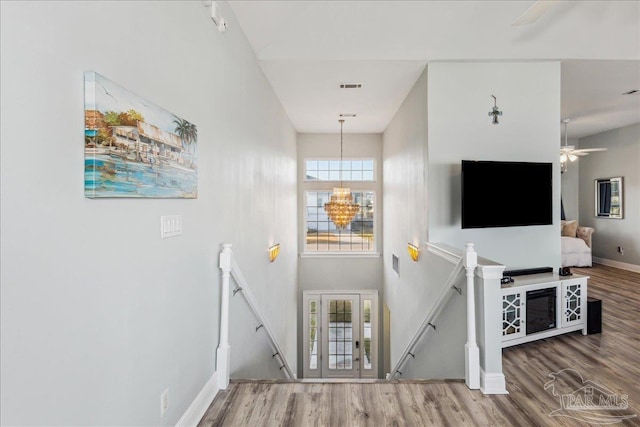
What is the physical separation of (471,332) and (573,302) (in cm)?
181

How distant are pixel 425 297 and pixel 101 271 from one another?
11.3 ft

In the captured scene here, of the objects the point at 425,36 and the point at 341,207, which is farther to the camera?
the point at 341,207

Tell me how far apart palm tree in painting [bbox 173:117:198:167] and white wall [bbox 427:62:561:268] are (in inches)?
102

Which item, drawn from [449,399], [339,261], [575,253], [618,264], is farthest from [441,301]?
[618,264]

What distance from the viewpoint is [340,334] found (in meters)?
7.56

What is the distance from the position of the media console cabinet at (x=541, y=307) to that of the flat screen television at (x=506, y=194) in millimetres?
640

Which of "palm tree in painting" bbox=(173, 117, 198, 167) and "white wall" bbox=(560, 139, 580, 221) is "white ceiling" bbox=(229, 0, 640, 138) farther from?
"white wall" bbox=(560, 139, 580, 221)

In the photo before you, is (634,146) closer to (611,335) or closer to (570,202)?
(570,202)

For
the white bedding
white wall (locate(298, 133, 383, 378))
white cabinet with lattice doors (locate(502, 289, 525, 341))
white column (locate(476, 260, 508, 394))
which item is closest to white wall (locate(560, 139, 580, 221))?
the white bedding

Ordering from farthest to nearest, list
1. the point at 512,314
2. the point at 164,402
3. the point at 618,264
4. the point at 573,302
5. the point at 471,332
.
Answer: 1. the point at 618,264
2. the point at 573,302
3. the point at 512,314
4. the point at 471,332
5. the point at 164,402

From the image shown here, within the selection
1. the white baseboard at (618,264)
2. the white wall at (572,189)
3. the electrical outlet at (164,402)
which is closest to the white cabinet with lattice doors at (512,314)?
the electrical outlet at (164,402)

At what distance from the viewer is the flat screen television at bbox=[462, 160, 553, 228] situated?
3.44m

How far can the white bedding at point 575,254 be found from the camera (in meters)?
6.93

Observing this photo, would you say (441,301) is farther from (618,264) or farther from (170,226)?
(618,264)
